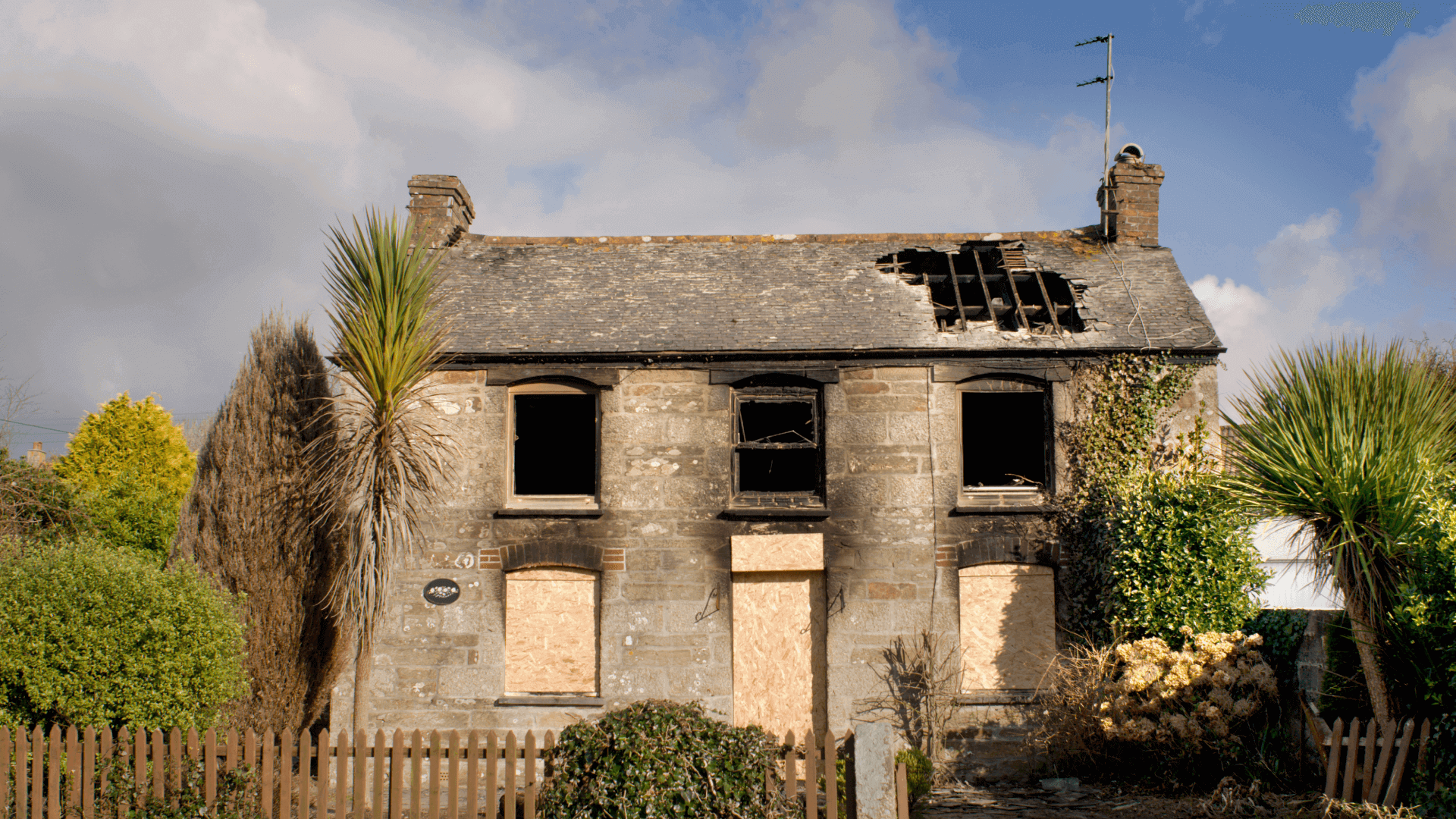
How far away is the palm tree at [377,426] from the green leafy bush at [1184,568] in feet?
24.7

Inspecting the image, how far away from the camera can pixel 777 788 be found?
611 cm

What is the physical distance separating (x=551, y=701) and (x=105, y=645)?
14.7 feet

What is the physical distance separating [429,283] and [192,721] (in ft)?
16.4

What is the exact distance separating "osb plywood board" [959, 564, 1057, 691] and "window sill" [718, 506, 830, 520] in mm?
1868

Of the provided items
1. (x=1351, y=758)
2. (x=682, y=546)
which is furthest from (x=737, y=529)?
(x=1351, y=758)

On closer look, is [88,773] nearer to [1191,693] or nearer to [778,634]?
[778,634]

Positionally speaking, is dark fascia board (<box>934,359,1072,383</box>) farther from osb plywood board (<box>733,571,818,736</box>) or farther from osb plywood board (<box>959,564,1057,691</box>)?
osb plywood board (<box>733,571,818,736</box>)

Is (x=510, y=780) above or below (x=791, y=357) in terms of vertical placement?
below

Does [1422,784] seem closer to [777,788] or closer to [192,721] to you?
[777,788]

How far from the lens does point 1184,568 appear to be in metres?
8.93

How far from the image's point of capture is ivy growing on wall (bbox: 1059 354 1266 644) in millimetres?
8898

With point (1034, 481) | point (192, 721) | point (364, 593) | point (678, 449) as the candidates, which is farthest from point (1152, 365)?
point (192, 721)

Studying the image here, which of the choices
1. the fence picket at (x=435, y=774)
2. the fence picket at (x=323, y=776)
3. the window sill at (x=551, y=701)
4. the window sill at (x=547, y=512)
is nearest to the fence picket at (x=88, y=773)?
the fence picket at (x=323, y=776)

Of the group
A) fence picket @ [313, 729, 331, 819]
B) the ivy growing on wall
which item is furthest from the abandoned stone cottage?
fence picket @ [313, 729, 331, 819]
